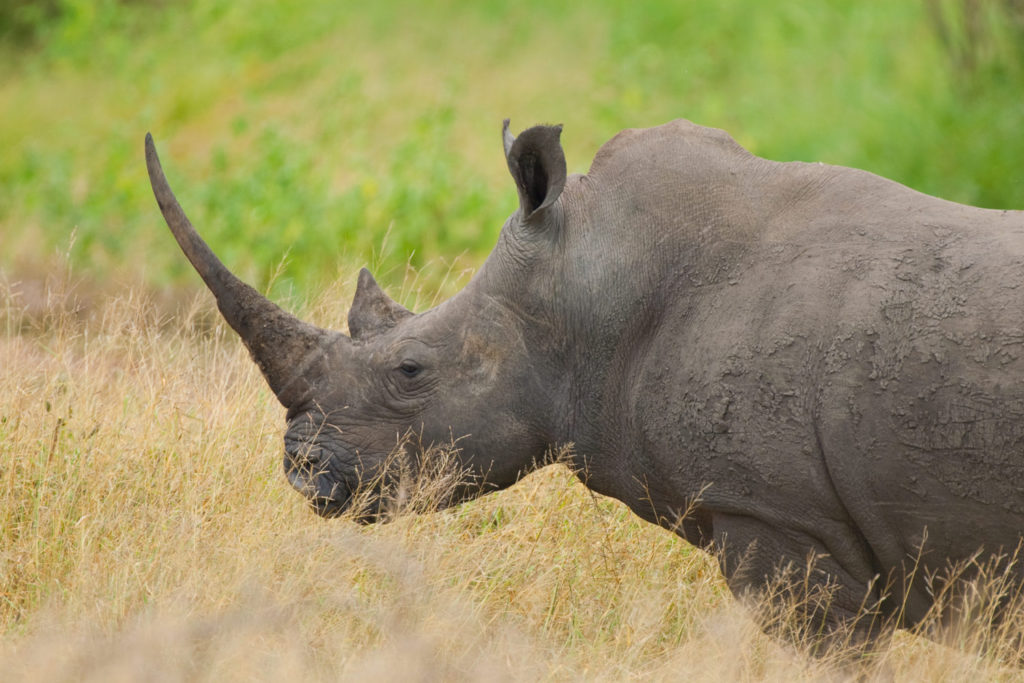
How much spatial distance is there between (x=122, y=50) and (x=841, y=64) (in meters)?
9.57

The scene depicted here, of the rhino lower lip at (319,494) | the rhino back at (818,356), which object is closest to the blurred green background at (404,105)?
the rhino lower lip at (319,494)

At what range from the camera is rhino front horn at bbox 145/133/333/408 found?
4789mm

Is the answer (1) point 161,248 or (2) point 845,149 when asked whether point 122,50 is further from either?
(2) point 845,149

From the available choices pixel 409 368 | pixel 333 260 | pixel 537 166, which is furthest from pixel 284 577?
pixel 333 260

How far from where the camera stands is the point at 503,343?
4609mm

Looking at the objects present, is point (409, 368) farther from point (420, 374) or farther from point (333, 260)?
point (333, 260)

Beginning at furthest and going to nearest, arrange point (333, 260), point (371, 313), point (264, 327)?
point (333, 260) < point (371, 313) < point (264, 327)

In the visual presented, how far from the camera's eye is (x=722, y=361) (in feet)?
13.7

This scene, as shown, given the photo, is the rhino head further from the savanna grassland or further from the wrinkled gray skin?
the savanna grassland

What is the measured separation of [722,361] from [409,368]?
1.13 meters

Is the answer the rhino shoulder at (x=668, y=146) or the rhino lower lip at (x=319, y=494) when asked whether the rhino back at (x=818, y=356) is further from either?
the rhino lower lip at (x=319, y=494)

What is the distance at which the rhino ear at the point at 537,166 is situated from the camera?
14.7 feet

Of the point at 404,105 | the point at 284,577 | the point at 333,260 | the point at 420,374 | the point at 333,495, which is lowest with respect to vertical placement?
the point at 284,577

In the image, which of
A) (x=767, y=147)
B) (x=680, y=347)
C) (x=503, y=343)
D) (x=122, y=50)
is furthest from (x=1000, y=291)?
(x=122, y=50)
